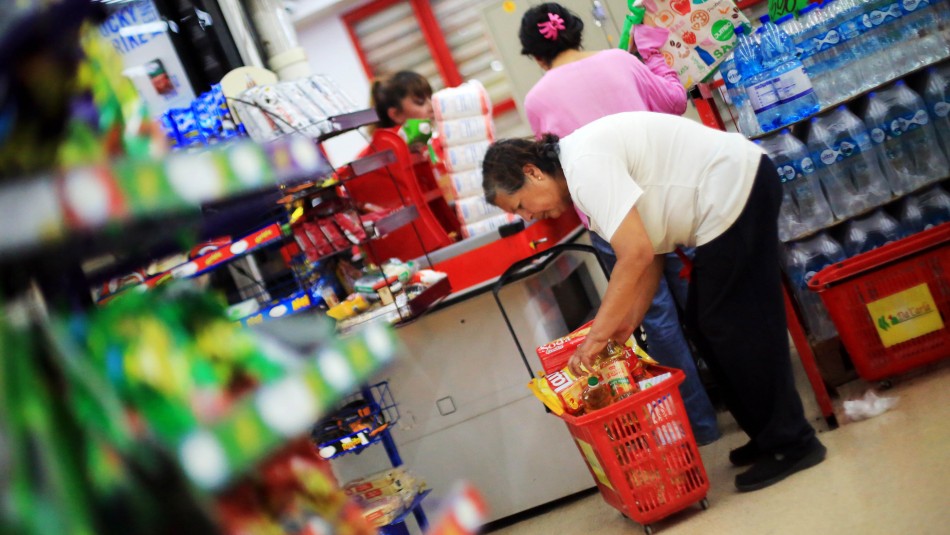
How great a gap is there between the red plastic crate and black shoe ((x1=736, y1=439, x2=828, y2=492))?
18 centimetres

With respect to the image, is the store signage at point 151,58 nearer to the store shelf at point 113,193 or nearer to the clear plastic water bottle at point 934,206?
the clear plastic water bottle at point 934,206

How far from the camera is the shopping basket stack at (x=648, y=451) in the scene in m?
2.95

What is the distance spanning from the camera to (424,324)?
3.89 meters

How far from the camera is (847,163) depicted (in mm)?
4008

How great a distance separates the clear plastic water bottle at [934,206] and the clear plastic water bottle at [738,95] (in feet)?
2.64

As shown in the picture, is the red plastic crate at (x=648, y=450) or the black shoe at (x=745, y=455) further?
the black shoe at (x=745, y=455)

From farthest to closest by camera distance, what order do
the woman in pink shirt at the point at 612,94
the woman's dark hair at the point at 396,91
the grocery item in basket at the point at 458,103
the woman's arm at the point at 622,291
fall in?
the woman's dark hair at the point at 396,91, the grocery item in basket at the point at 458,103, the woman in pink shirt at the point at 612,94, the woman's arm at the point at 622,291

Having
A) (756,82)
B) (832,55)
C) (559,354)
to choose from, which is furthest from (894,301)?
(559,354)

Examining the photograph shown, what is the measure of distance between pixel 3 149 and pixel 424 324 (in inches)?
122

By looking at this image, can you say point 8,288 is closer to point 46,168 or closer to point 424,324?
point 46,168

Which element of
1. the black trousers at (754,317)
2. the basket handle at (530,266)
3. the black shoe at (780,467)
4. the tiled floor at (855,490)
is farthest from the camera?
the basket handle at (530,266)

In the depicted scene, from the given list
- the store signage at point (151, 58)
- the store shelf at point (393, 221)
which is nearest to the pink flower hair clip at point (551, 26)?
the store shelf at point (393, 221)

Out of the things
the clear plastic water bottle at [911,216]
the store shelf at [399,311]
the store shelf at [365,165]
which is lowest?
the clear plastic water bottle at [911,216]

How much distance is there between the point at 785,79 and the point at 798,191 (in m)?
0.52
